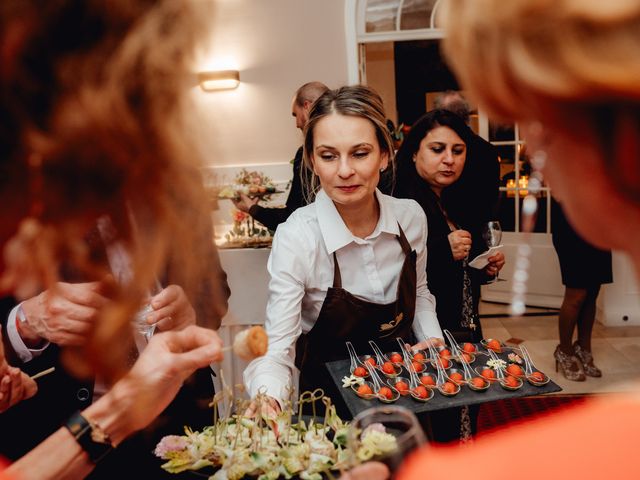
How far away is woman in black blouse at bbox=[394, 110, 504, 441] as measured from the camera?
8.41 feet

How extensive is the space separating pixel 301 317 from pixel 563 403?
103 inches

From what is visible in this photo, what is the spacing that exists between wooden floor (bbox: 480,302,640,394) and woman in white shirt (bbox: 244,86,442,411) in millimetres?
2346

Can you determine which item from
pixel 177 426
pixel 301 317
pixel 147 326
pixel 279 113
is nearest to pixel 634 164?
pixel 147 326

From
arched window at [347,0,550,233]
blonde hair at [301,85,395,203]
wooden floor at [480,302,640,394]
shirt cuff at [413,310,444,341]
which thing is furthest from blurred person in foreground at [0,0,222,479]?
arched window at [347,0,550,233]

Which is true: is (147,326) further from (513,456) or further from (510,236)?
(510,236)

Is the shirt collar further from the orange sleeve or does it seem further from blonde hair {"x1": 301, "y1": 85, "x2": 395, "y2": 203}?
the orange sleeve

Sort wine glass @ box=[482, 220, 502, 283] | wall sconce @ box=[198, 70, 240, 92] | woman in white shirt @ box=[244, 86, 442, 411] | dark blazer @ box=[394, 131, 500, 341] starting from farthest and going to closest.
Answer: wall sconce @ box=[198, 70, 240, 92] < dark blazer @ box=[394, 131, 500, 341] < wine glass @ box=[482, 220, 502, 283] < woman in white shirt @ box=[244, 86, 442, 411]

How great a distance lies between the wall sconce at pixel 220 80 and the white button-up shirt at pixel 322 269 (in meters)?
3.93

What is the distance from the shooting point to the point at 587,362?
13.7ft

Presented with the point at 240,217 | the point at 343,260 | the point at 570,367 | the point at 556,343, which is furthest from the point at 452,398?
the point at 556,343

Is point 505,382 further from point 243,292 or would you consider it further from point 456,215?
point 243,292

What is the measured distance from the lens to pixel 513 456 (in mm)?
379

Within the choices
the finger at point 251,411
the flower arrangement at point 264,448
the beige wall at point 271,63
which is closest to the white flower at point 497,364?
the flower arrangement at point 264,448

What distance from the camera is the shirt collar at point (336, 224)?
1966mm
